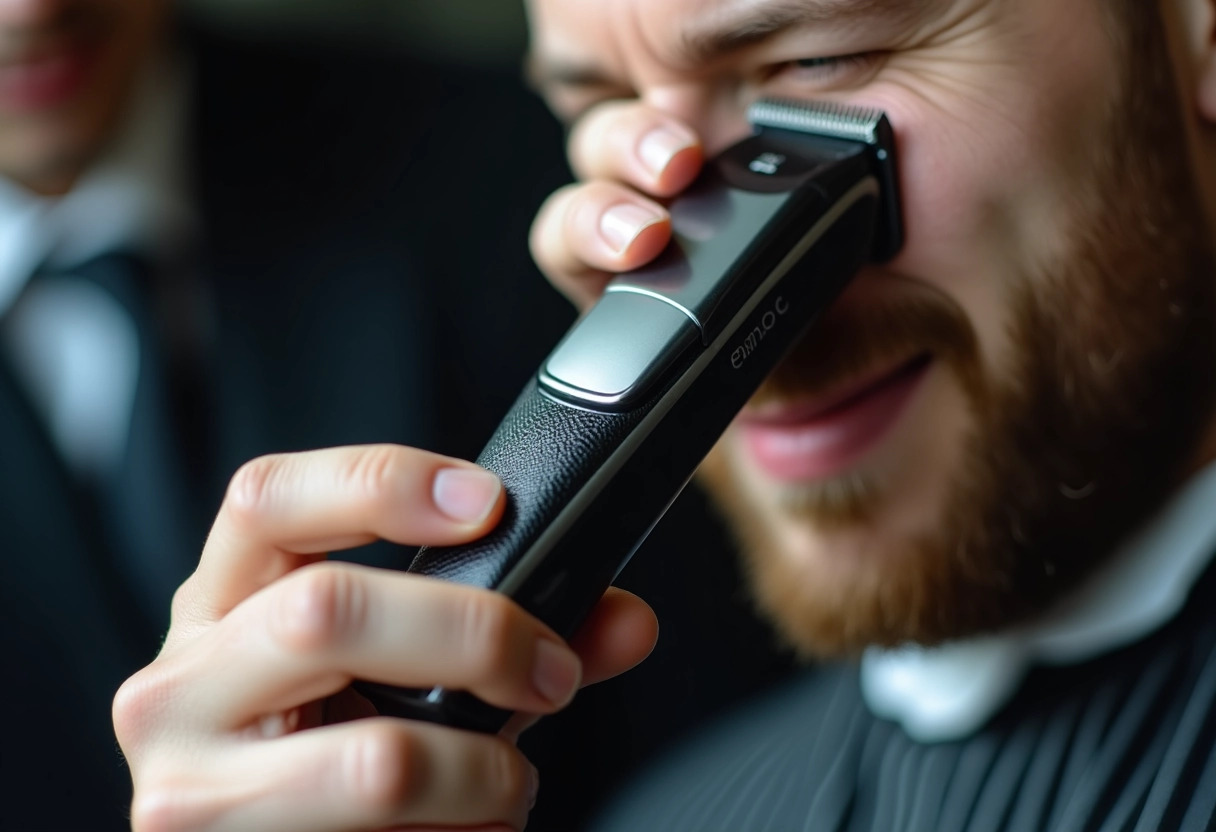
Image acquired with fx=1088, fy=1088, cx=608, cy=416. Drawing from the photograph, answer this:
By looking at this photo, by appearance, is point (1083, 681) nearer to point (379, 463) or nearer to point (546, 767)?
point (379, 463)

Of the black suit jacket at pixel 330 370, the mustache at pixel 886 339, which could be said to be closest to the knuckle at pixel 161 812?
the mustache at pixel 886 339

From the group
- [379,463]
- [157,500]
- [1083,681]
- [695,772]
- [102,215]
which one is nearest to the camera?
[379,463]

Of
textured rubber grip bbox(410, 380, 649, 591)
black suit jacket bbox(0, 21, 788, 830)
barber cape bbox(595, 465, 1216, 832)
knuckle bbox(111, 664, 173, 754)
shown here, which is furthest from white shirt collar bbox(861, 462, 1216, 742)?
knuckle bbox(111, 664, 173, 754)

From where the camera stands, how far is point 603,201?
2.00 ft

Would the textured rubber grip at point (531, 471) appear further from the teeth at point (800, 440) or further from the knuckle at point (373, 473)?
the teeth at point (800, 440)

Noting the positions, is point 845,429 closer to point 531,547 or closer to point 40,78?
point 531,547

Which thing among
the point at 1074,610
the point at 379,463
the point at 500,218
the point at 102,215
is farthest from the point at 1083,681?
the point at 102,215

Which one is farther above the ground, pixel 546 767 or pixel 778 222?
pixel 778 222

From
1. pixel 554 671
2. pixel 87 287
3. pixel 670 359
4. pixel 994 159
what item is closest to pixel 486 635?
pixel 554 671

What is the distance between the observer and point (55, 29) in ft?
3.65

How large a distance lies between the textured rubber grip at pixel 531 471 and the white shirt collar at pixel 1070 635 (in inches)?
13.7

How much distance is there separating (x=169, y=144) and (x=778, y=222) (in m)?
0.94

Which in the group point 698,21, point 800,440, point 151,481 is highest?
point 698,21

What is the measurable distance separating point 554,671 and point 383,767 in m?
0.07
